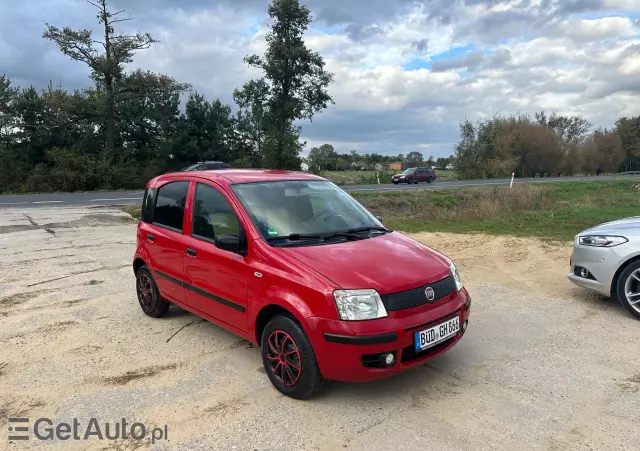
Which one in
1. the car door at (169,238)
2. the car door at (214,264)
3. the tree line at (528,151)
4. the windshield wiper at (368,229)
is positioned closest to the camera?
the car door at (214,264)

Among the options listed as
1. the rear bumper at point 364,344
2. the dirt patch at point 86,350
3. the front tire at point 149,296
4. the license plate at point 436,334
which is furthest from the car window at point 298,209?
the dirt patch at point 86,350

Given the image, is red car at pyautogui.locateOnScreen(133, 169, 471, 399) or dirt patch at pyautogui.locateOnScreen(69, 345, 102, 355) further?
dirt patch at pyautogui.locateOnScreen(69, 345, 102, 355)

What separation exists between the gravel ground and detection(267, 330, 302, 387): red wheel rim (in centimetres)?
17

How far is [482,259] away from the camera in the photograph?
853 centimetres

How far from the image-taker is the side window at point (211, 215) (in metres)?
4.17

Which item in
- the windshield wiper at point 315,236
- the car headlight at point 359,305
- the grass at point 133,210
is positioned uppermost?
the windshield wiper at point 315,236

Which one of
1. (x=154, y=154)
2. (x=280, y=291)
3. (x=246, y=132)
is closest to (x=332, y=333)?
(x=280, y=291)

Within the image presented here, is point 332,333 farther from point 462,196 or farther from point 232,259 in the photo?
point 462,196

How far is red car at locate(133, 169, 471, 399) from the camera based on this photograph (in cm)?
327

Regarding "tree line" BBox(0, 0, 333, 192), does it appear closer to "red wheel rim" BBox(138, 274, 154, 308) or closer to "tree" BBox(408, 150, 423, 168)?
"red wheel rim" BBox(138, 274, 154, 308)

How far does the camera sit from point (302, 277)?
3.41 meters

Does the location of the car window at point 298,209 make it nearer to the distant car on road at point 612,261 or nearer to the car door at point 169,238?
the car door at point 169,238

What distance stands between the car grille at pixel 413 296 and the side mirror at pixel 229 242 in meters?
1.31

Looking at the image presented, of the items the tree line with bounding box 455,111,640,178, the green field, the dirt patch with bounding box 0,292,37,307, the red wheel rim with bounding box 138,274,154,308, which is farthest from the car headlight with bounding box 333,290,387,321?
the tree line with bounding box 455,111,640,178
